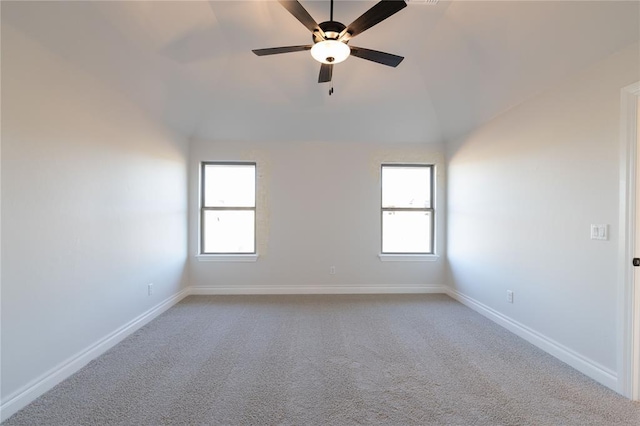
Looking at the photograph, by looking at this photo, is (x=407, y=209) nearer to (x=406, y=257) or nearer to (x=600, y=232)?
(x=406, y=257)

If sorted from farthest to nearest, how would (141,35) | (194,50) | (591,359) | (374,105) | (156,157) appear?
(374,105), (156,157), (194,50), (141,35), (591,359)

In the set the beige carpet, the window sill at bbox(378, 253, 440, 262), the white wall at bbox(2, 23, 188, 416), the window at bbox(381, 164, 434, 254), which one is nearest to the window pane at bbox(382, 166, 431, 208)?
the window at bbox(381, 164, 434, 254)

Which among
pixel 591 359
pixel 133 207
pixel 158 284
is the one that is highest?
pixel 133 207

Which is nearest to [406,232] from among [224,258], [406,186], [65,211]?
[406,186]

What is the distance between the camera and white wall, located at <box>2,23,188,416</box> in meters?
1.71

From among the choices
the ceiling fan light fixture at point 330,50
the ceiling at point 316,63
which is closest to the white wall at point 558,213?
the ceiling at point 316,63

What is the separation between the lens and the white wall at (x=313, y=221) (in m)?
4.16

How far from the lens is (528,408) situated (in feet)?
5.74

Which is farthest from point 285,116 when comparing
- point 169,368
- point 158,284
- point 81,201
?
point 169,368

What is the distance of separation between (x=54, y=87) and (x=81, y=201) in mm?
862

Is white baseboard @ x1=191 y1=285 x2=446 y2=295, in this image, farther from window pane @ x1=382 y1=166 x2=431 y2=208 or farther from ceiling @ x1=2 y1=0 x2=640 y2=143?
ceiling @ x1=2 y1=0 x2=640 y2=143

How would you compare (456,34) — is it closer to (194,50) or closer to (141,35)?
(194,50)

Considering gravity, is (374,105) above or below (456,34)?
below

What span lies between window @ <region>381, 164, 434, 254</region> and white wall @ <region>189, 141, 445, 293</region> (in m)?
0.19
